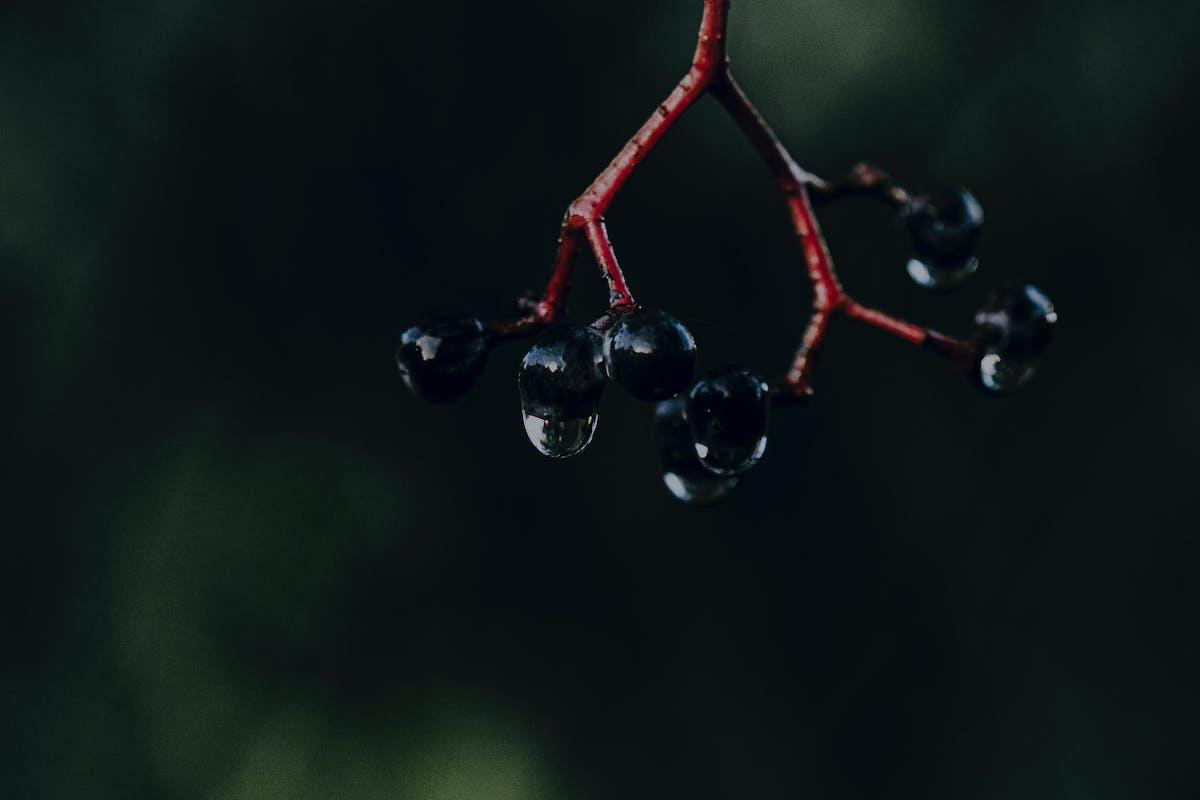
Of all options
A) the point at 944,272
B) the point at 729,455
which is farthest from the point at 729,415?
the point at 944,272

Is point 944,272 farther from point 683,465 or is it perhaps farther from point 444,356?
point 444,356

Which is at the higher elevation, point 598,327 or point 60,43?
point 598,327

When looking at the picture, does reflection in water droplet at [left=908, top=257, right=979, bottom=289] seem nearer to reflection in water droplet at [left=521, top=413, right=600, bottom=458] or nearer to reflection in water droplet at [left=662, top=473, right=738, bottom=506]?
reflection in water droplet at [left=662, top=473, right=738, bottom=506]

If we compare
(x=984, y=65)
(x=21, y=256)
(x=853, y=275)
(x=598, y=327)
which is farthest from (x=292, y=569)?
(x=984, y=65)

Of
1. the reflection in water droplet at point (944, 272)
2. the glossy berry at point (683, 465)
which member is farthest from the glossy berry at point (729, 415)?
the reflection in water droplet at point (944, 272)

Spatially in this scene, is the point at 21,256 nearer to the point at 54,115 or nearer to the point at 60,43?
the point at 54,115

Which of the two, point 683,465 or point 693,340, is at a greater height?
point 693,340

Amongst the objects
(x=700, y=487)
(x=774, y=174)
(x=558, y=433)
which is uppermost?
(x=774, y=174)
